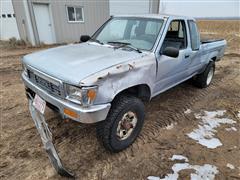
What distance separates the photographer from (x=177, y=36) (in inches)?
161

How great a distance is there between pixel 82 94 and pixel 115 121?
2.11 ft

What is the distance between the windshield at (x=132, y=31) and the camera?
309cm

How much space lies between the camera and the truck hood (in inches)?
85.0

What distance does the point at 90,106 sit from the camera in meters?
2.09

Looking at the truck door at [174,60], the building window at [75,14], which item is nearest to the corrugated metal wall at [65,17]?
the building window at [75,14]

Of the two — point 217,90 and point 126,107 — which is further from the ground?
point 126,107

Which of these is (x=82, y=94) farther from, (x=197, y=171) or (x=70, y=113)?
(x=197, y=171)

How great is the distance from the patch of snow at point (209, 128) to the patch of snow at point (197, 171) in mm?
501

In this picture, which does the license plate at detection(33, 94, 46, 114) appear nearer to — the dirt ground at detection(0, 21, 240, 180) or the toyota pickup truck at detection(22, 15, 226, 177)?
the toyota pickup truck at detection(22, 15, 226, 177)

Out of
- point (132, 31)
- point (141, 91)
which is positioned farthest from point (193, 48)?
point (141, 91)

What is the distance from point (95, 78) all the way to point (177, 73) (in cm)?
210

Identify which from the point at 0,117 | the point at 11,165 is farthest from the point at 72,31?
the point at 11,165

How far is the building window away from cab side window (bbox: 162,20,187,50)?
9.35m

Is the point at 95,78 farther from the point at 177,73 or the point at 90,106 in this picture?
the point at 177,73
